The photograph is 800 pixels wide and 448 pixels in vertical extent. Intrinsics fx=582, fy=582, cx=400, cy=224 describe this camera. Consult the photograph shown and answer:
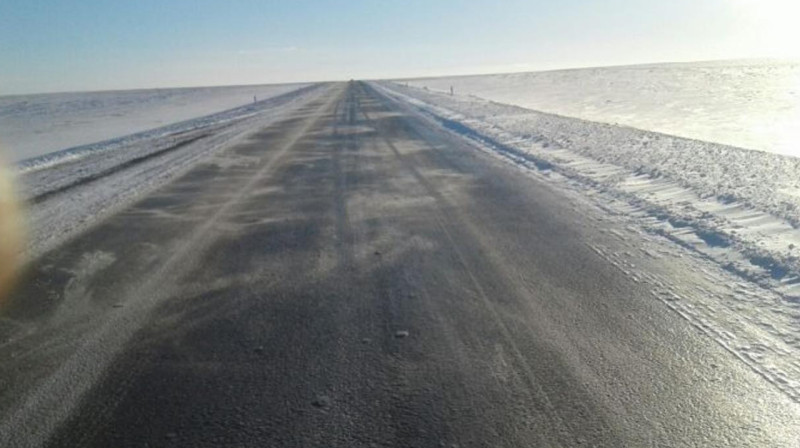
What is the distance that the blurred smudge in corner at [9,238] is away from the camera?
20.2 feet

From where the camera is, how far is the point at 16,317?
202 inches

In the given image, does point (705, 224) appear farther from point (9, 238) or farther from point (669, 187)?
point (9, 238)

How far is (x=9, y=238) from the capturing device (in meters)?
8.02

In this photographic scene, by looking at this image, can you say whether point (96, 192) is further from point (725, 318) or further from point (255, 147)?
point (725, 318)

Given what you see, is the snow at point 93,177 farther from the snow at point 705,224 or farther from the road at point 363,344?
the snow at point 705,224

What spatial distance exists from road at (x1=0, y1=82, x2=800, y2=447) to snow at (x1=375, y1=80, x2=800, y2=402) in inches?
8.8

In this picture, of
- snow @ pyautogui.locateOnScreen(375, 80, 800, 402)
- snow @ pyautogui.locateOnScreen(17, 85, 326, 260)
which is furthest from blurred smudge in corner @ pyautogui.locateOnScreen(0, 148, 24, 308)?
snow @ pyautogui.locateOnScreen(375, 80, 800, 402)

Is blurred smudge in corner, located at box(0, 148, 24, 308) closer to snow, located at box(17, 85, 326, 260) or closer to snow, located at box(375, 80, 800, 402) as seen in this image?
snow, located at box(17, 85, 326, 260)

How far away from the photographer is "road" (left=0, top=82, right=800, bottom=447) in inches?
130

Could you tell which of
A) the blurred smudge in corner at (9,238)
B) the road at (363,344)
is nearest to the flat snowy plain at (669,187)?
the blurred smudge in corner at (9,238)

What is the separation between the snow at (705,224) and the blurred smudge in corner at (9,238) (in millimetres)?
6304

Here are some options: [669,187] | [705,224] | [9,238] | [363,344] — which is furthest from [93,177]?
[705,224]

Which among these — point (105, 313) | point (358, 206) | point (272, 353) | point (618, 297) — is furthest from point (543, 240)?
point (105, 313)

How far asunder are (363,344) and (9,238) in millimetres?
6361
